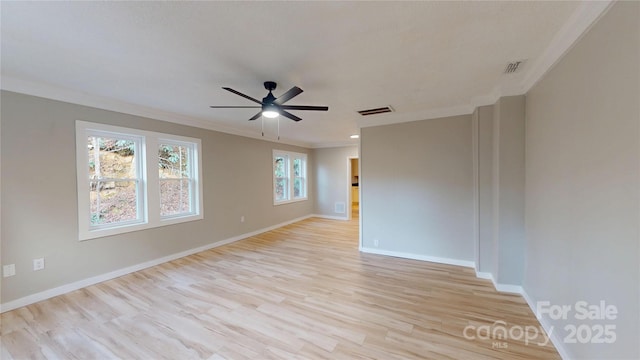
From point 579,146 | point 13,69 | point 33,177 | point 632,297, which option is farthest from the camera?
point 33,177

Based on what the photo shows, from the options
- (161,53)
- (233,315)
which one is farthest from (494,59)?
(233,315)

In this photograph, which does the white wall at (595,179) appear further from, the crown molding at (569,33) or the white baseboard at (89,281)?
the white baseboard at (89,281)

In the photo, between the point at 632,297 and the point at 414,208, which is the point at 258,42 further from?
the point at 414,208

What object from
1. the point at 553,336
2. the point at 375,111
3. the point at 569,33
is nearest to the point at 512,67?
the point at 569,33

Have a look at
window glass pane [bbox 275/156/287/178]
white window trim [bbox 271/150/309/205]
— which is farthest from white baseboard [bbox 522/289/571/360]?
window glass pane [bbox 275/156/287/178]

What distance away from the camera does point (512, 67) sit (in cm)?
235

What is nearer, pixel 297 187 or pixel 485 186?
pixel 485 186

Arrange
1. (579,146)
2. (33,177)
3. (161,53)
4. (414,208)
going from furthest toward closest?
(414,208) < (33,177) < (161,53) < (579,146)

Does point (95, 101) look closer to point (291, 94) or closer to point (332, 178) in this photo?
point (291, 94)

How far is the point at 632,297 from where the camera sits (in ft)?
3.97

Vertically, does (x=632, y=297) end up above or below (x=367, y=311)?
above

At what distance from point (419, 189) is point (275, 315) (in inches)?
113

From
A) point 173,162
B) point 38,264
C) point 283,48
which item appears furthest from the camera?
point 173,162

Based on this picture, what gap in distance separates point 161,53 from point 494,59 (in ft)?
9.67
